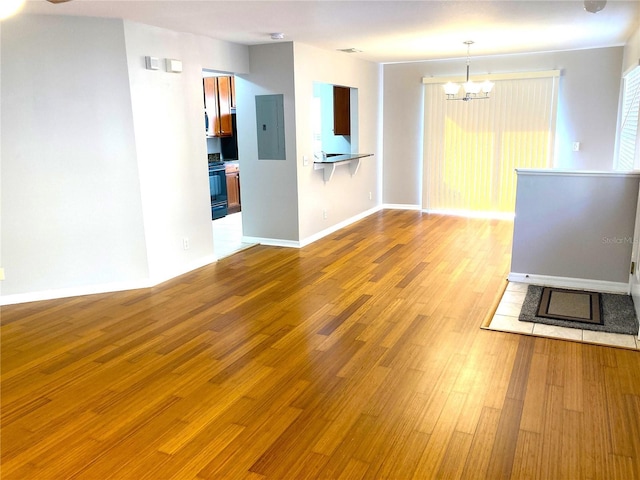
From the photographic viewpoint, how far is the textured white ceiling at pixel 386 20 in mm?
4035

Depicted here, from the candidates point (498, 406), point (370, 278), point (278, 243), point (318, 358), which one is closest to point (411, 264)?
point (370, 278)

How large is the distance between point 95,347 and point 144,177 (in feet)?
5.92

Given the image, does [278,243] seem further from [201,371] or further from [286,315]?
[201,371]

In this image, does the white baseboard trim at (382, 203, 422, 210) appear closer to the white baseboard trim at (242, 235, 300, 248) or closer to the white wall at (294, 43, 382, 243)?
the white wall at (294, 43, 382, 243)

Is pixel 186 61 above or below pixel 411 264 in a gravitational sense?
above

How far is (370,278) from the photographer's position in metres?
5.19

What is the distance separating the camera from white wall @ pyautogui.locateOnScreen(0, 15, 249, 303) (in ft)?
14.3

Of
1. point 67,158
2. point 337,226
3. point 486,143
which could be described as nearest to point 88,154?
point 67,158

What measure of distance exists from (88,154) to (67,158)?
0.59 feet

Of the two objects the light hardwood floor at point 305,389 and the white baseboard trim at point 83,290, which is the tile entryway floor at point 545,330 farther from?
the white baseboard trim at point 83,290

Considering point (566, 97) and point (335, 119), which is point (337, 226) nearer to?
point (335, 119)

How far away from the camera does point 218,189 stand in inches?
331

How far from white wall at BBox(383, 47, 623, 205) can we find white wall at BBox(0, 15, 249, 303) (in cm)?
430

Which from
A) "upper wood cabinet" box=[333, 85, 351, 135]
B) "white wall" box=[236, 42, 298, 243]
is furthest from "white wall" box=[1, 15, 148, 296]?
"upper wood cabinet" box=[333, 85, 351, 135]
